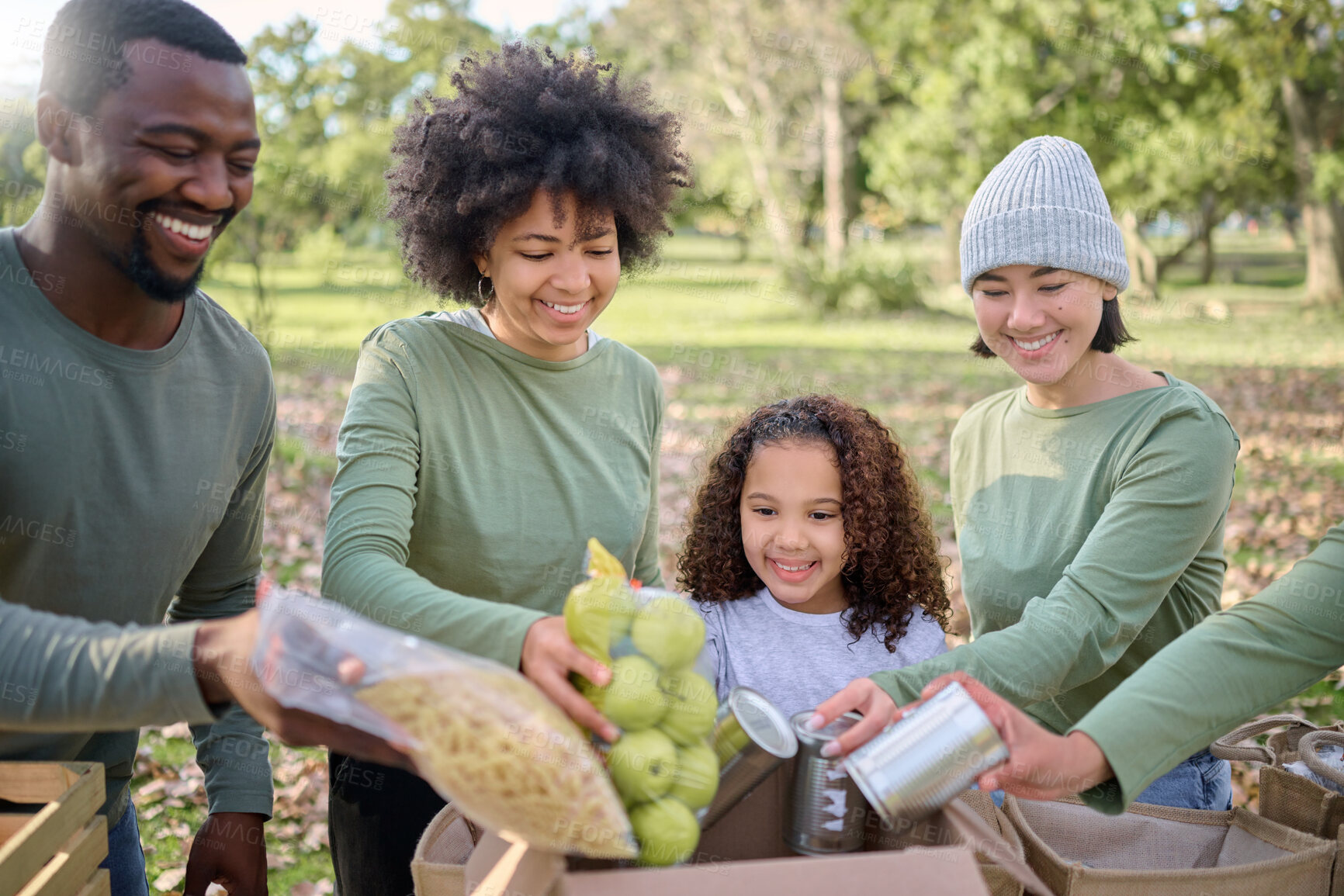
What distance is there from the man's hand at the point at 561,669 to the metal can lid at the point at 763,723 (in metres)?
0.24

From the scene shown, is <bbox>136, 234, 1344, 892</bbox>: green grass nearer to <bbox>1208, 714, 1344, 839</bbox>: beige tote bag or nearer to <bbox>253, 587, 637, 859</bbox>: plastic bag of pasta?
<bbox>1208, 714, 1344, 839</bbox>: beige tote bag

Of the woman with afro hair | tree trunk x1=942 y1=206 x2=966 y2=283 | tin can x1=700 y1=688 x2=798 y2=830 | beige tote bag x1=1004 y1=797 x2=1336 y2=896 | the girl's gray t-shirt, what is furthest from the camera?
tree trunk x1=942 y1=206 x2=966 y2=283

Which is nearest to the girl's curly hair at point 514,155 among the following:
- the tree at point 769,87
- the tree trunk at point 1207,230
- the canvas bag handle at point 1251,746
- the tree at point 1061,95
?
the canvas bag handle at point 1251,746

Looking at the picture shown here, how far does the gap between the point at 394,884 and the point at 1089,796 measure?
1.61m

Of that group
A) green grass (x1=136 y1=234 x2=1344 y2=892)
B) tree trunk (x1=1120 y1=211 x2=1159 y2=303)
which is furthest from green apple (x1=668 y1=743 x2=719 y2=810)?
tree trunk (x1=1120 y1=211 x2=1159 y2=303)

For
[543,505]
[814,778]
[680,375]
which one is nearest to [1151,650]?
[814,778]

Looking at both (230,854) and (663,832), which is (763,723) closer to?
(663,832)

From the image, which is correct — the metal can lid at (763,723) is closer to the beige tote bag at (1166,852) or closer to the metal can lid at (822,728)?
the metal can lid at (822,728)

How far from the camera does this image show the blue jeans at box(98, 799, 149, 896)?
7.75 ft

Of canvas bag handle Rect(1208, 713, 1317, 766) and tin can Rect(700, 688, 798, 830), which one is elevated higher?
tin can Rect(700, 688, 798, 830)

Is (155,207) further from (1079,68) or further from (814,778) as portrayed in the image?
(1079,68)

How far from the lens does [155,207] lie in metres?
1.97

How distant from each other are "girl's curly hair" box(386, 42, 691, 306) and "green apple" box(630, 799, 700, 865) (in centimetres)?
151

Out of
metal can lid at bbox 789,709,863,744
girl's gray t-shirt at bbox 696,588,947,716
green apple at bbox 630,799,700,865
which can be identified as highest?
metal can lid at bbox 789,709,863,744
